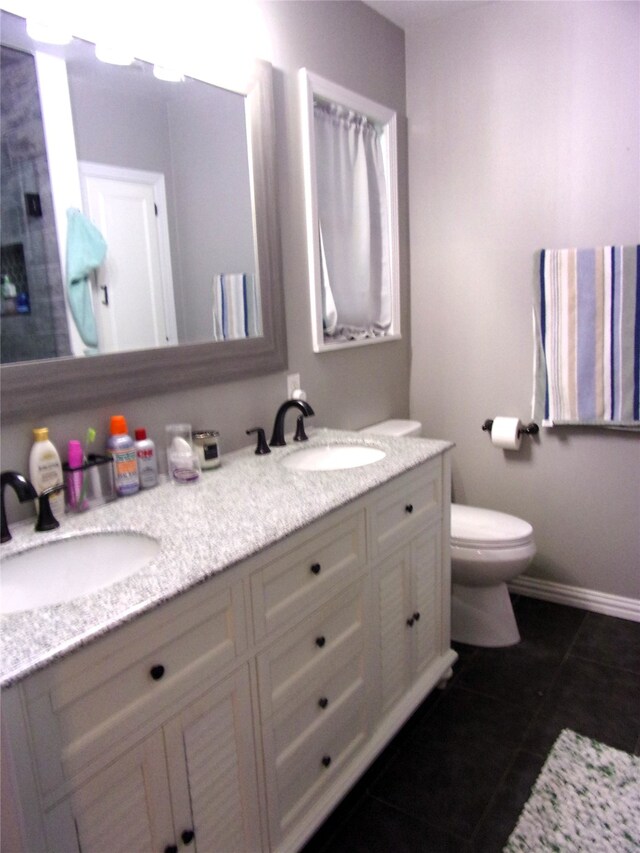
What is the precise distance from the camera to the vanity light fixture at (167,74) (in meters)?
1.60

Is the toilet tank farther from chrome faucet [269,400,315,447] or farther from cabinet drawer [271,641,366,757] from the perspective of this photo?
cabinet drawer [271,641,366,757]

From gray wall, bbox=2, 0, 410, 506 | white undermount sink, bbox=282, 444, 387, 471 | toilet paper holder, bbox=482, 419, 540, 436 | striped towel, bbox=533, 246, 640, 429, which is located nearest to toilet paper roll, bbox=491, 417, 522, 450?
toilet paper holder, bbox=482, 419, 540, 436

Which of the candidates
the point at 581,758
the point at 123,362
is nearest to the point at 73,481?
the point at 123,362

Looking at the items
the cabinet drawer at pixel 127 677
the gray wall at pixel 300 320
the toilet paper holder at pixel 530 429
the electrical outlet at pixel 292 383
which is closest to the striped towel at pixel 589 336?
the toilet paper holder at pixel 530 429

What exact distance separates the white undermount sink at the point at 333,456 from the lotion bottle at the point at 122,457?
552mm

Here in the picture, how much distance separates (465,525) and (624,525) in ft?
2.17

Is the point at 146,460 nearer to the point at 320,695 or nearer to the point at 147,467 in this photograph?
the point at 147,467

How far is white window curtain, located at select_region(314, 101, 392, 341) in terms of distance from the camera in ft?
7.43

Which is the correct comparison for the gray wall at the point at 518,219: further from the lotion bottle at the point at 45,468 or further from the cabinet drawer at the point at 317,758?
the lotion bottle at the point at 45,468

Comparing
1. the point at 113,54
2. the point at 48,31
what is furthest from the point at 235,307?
the point at 48,31

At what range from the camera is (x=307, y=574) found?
138cm

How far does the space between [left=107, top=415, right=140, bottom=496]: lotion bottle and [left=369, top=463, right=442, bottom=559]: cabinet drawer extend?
615 mm

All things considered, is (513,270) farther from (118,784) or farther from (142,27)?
(118,784)

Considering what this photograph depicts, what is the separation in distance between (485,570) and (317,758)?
0.99m
